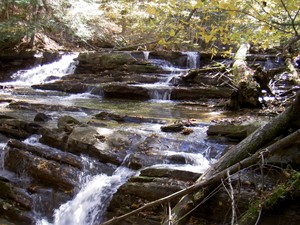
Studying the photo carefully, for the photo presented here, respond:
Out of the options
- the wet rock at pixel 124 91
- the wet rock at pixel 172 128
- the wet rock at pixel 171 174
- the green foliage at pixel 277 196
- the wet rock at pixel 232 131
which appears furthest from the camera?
the wet rock at pixel 124 91

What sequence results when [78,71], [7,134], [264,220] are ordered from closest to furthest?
[264,220], [7,134], [78,71]

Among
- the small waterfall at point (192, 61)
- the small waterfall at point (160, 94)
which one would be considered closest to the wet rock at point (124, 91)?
the small waterfall at point (160, 94)

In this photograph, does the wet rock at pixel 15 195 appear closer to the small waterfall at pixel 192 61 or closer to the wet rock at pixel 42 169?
the wet rock at pixel 42 169

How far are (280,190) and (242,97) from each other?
19.5ft

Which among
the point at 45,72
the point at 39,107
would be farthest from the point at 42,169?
the point at 45,72

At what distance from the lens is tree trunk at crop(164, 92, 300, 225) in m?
3.66

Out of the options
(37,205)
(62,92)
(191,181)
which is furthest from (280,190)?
(62,92)

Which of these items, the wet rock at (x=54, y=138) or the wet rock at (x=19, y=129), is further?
the wet rock at (x=19, y=129)

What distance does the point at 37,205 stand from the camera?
5.49m

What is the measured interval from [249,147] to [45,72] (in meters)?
15.2

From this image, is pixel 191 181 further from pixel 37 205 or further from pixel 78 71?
pixel 78 71

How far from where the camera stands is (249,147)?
4.01m

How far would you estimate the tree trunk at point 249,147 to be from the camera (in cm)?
366

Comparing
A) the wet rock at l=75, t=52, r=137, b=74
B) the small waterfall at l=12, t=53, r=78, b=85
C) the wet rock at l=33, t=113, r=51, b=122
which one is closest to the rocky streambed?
the wet rock at l=33, t=113, r=51, b=122
